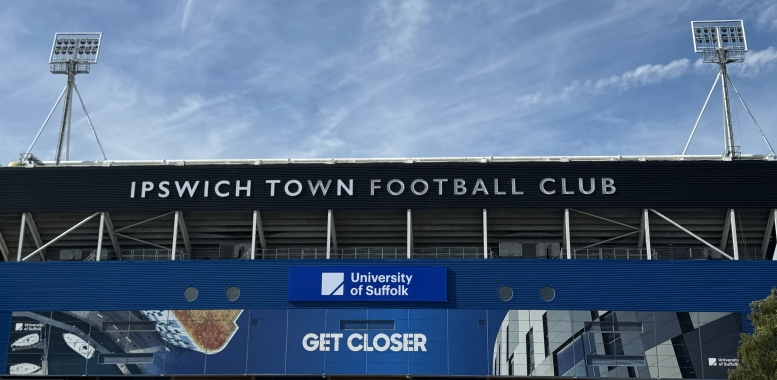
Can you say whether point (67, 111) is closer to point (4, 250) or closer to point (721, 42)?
point (4, 250)

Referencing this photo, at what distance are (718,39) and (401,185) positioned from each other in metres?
23.6

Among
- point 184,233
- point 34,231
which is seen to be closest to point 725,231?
point 184,233

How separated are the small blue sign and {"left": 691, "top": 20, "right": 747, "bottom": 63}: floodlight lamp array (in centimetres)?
2428

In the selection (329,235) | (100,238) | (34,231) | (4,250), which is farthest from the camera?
(4,250)

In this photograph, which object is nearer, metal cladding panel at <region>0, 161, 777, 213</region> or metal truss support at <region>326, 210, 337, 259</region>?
metal truss support at <region>326, 210, 337, 259</region>

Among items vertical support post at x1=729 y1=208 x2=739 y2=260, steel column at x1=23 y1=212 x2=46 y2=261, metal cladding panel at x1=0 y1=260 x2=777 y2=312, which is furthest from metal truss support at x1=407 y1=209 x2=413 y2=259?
steel column at x1=23 y1=212 x2=46 y2=261

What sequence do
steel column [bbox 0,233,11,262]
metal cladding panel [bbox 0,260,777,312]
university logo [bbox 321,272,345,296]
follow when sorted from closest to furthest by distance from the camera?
1. metal cladding panel [bbox 0,260,777,312]
2. university logo [bbox 321,272,345,296]
3. steel column [bbox 0,233,11,262]

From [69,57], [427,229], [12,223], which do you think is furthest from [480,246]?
[69,57]

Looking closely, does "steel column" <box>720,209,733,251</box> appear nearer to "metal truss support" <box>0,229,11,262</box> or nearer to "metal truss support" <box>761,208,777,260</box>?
"metal truss support" <box>761,208,777,260</box>

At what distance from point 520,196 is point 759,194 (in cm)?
1292

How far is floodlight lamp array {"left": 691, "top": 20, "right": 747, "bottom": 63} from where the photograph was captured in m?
54.3

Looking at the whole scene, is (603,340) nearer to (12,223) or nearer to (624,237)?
(624,237)

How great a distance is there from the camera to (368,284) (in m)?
44.1

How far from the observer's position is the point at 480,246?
49.1 meters
